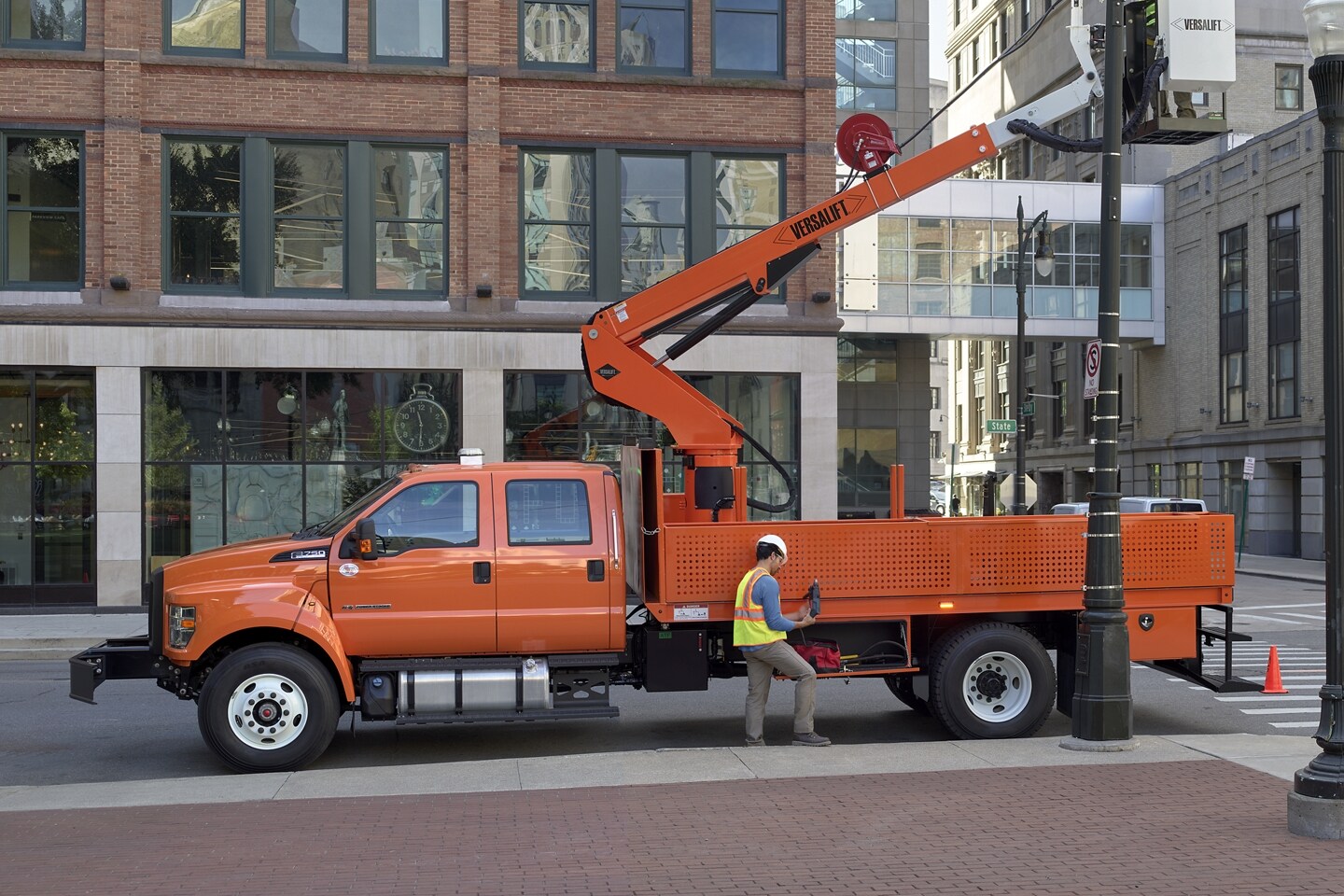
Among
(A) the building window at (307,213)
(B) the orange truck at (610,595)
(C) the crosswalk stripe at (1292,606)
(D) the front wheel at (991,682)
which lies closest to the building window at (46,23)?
(A) the building window at (307,213)

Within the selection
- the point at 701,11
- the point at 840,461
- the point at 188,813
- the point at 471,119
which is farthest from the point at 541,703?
the point at 840,461

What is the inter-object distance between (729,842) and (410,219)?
58.6 ft

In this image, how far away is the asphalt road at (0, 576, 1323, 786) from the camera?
1075 centimetres

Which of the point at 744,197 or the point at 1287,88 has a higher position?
the point at 1287,88

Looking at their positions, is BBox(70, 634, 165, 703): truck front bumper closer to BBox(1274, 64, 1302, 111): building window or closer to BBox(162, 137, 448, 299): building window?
BBox(162, 137, 448, 299): building window

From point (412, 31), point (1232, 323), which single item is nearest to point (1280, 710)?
point (412, 31)

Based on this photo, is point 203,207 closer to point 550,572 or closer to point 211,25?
point 211,25

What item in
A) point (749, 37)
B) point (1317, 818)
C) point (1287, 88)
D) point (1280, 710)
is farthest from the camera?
point (1287, 88)

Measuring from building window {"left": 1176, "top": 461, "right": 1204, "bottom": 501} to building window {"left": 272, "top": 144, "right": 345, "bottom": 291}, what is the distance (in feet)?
115

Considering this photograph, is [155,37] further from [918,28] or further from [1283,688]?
[918,28]

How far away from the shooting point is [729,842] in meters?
7.48

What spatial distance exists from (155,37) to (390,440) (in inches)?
311

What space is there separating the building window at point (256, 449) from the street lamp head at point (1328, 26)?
17.8 m

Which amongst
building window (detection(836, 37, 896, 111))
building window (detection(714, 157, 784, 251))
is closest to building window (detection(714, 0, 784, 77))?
building window (detection(714, 157, 784, 251))
